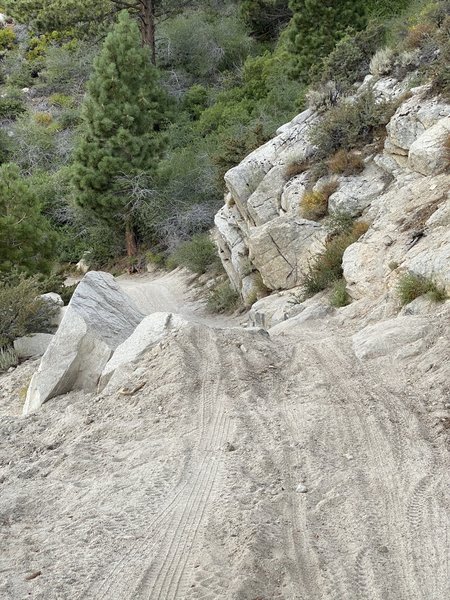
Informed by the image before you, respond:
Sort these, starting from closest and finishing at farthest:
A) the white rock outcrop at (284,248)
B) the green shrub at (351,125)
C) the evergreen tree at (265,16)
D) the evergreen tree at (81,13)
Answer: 1. the white rock outcrop at (284,248)
2. the green shrub at (351,125)
3. the evergreen tree at (81,13)
4. the evergreen tree at (265,16)

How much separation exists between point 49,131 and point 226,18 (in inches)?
488

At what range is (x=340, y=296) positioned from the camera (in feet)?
33.2

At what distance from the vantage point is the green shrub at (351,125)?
44.6 ft

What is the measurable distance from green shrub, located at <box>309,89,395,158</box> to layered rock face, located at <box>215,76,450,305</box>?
390 millimetres

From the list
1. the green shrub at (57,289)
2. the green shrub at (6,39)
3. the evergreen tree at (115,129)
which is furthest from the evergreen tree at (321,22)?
the green shrub at (6,39)

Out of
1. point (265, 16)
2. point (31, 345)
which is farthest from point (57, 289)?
point (265, 16)

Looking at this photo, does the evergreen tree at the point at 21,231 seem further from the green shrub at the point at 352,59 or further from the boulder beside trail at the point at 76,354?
the boulder beside trail at the point at 76,354

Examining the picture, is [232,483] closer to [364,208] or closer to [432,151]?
[432,151]

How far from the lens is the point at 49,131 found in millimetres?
37219

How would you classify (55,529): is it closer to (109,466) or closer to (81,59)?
(109,466)

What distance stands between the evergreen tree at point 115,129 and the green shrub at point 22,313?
44.9 ft

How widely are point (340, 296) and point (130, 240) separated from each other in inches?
728

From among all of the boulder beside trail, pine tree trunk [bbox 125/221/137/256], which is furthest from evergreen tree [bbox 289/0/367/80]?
the boulder beside trail

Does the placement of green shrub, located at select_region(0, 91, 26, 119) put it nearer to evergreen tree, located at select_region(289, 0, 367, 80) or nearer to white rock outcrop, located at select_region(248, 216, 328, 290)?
evergreen tree, located at select_region(289, 0, 367, 80)
